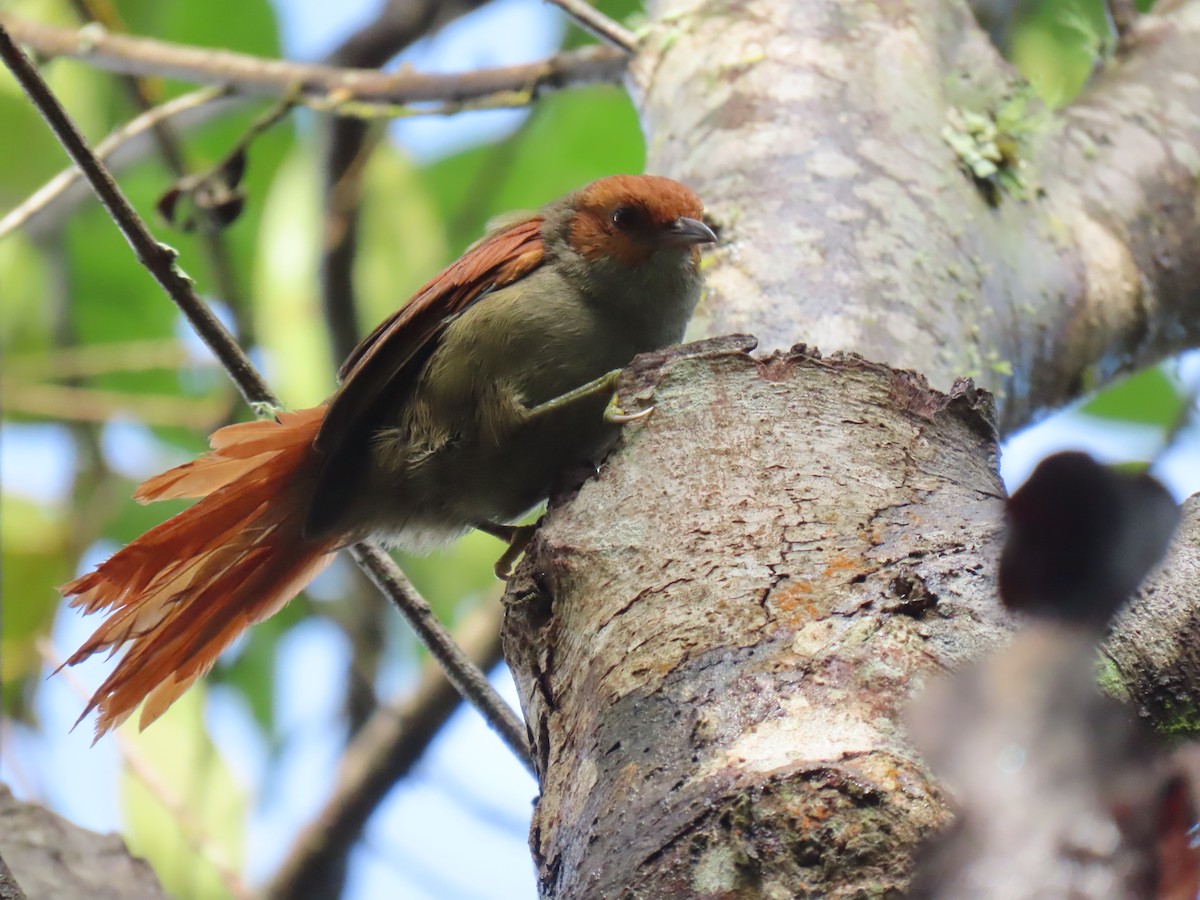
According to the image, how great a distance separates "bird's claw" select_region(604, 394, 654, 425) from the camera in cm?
211

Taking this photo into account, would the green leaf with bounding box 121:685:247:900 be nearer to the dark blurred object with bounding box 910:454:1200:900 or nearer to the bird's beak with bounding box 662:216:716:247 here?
the bird's beak with bounding box 662:216:716:247

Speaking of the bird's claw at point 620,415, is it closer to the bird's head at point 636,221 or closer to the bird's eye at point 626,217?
the bird's head at point 636,221

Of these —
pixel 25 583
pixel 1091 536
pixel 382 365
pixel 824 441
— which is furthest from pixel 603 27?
pixel 1091 536

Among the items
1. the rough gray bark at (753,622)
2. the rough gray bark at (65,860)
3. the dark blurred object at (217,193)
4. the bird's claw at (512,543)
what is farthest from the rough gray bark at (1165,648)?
the dark blurred object at (217,193)

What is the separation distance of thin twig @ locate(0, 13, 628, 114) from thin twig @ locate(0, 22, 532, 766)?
1.50m

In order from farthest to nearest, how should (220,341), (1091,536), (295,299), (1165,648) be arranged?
1. (295,299)
2. (220,341)
3. (1165,648)
4. (1091,536)

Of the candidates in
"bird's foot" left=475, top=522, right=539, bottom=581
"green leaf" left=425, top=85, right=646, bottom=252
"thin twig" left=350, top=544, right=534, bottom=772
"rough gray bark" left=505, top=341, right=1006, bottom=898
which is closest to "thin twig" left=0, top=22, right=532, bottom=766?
"thin twig" left=350, top=544, right=534, bottom=772

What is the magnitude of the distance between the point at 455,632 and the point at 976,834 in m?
4.11

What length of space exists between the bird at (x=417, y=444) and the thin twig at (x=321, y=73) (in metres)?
0.91

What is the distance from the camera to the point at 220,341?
99.0 inches

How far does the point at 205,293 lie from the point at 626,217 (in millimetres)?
2939

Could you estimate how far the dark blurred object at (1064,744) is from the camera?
67cm

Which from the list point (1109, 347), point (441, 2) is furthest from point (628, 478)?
point (441, 2)

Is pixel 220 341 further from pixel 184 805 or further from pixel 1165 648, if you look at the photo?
pixel 184 805
